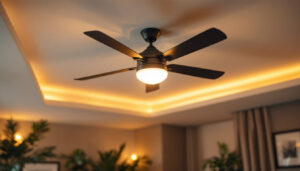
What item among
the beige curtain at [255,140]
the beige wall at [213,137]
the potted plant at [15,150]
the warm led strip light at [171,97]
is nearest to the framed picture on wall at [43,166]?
the potted plant at [15,150]

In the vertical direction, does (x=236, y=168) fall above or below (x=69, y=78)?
below

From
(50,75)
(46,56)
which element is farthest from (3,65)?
(50,75)

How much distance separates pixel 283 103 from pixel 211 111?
1.09 m

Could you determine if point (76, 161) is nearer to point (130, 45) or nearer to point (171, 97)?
point (171, 97)

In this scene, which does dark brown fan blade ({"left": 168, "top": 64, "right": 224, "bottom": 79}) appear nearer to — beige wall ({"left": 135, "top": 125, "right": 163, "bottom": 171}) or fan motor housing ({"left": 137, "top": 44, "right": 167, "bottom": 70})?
fan motor housing ({"left": 137, "top": 44, "right": 167, "bottom": 70})

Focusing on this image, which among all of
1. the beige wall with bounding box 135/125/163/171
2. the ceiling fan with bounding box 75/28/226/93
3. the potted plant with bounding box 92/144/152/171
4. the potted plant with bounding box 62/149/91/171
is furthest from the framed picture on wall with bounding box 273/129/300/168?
the potted plant with bounding box 62/149/91/171

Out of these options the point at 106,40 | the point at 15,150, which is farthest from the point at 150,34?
the point at 15,150

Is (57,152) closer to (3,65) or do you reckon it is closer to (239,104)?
(3,65)

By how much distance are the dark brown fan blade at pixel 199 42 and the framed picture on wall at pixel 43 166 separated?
3900 mm

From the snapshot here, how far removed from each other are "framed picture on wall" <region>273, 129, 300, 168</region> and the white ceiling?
49 cm

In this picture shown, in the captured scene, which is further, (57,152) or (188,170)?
(188,170)

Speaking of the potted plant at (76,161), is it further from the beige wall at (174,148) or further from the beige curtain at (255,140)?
the beige curtain at (255,140)

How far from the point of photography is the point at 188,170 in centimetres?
637

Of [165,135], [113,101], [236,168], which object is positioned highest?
[113,101]
